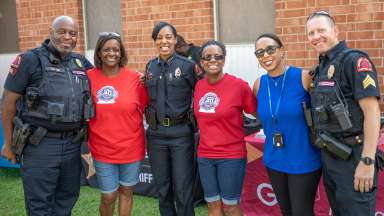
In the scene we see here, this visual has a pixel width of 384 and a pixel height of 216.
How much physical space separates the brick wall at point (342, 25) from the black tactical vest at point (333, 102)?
2.15 metres

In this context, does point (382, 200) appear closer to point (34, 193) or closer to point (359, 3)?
point (359, 3)

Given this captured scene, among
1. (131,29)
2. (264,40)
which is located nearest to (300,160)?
(264,40)

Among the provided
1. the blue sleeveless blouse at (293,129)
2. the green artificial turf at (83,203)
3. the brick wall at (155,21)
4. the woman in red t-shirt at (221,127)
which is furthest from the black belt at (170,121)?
the brick wall at (155,21)

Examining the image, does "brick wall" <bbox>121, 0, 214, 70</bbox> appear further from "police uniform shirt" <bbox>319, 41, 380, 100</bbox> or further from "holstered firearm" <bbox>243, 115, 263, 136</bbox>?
"police uniform shirt" <bbox>319, 41, 380, 100</bbox>

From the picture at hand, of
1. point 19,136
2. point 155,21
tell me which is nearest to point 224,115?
point 19,136

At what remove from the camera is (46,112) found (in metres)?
3.20

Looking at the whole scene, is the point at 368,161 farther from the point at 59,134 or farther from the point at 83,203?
the point at 83,203

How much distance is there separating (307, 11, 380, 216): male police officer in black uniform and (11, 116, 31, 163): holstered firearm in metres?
1.99

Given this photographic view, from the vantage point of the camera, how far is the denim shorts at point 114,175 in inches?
140

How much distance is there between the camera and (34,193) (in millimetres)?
3307

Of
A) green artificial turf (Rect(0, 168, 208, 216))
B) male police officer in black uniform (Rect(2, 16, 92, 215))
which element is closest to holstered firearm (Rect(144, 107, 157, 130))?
male police officer in black uniform (Rect(2, 16, 92, 215))

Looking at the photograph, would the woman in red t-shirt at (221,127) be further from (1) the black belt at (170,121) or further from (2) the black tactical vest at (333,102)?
(2) the black tactical vest at (333,102)

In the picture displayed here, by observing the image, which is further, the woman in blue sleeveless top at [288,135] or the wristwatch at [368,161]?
the woman in blue sleeveless top at [288,135]

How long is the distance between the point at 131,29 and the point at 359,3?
3.24m
